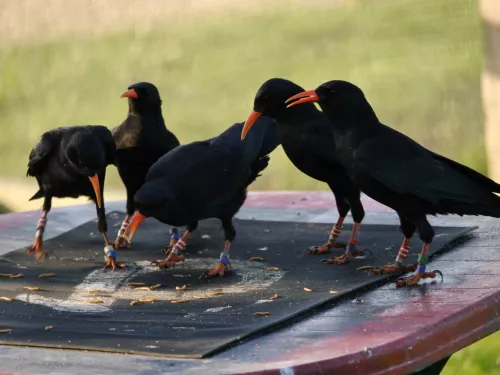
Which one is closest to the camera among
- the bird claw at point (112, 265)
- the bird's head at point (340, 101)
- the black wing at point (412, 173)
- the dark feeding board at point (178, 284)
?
the dark feeding board at point (178, 284)

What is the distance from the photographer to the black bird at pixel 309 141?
575cm

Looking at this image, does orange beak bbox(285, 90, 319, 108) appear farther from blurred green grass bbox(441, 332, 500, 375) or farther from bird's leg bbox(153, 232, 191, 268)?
blurred green grass bbox(441, 332, 500, 375)

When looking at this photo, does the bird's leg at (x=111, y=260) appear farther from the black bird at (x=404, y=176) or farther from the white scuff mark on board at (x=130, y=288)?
the black bird at (x=404, y=176)

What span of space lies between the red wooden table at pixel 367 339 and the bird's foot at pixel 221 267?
828 millimetres

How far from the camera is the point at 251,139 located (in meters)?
6.06

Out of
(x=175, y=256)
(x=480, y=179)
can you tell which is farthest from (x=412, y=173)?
(x=175, y=256)

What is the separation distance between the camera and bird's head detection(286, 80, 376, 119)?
5398mm

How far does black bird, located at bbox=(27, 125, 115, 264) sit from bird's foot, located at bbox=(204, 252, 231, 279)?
0.53 meters

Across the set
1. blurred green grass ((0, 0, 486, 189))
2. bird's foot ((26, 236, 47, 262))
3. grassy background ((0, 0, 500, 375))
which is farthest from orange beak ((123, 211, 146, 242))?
blurred green grass ((0, 0, 486, 189))

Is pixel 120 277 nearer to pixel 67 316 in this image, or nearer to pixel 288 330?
pixel 67 316

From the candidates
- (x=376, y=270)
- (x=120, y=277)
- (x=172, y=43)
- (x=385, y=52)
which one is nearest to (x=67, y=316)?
(x=120, y=277)

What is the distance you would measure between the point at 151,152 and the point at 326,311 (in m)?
1.93

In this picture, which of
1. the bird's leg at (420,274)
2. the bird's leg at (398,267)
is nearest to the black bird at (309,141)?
the bird's leg at (398,267)

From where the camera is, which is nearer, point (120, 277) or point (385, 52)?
point (120, 277)
